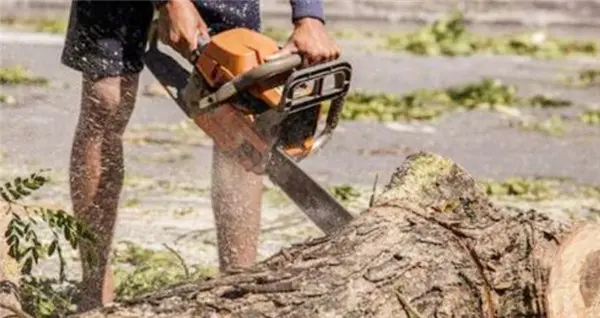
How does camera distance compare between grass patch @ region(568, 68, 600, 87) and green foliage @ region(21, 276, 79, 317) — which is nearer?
green foliage @ region(21, 276, 79, 317)

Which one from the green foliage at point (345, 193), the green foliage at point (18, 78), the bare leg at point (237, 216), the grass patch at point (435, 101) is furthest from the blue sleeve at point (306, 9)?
the green foliage at point (18, 78)

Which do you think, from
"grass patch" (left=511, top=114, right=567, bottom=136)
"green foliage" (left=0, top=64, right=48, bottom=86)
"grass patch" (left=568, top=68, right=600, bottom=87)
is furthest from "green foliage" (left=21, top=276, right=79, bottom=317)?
"grass patch" (left=568, top=68, right=600, bottom=87)

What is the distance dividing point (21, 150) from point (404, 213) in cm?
335

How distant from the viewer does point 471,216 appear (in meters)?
3.58

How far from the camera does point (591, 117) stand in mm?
8148

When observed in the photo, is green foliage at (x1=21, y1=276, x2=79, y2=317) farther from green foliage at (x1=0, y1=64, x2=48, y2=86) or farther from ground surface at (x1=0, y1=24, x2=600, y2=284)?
green foliage at (x1=0, y1=64, x2=48, y2=86)

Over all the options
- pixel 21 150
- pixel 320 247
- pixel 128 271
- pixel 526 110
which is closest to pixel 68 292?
pixel 128 271

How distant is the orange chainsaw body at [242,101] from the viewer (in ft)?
12.8

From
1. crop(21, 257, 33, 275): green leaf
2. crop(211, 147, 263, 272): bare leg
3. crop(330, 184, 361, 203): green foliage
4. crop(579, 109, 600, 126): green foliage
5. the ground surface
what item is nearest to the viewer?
crop(21, 257, 33, 275): green leaf

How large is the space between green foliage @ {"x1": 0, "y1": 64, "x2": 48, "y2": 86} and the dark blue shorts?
3.80 metres

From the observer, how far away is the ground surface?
551 centimetres

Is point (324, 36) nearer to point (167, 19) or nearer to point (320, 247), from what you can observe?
point (167, 19)

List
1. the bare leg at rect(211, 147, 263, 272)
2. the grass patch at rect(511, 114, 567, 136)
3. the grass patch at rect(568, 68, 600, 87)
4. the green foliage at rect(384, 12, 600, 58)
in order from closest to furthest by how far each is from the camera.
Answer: the bare leg at rect(211, 147, 263, 272) → the grass patch at rect(511, 114, 567, 136) → the grass patch at rect(568, 68, 600, 87) → the green foliage at rect(384, 12, 600, 58)

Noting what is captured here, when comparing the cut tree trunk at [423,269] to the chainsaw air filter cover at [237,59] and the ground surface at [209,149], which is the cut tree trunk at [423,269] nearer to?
the chainsaw air filter cover at [237,59]
